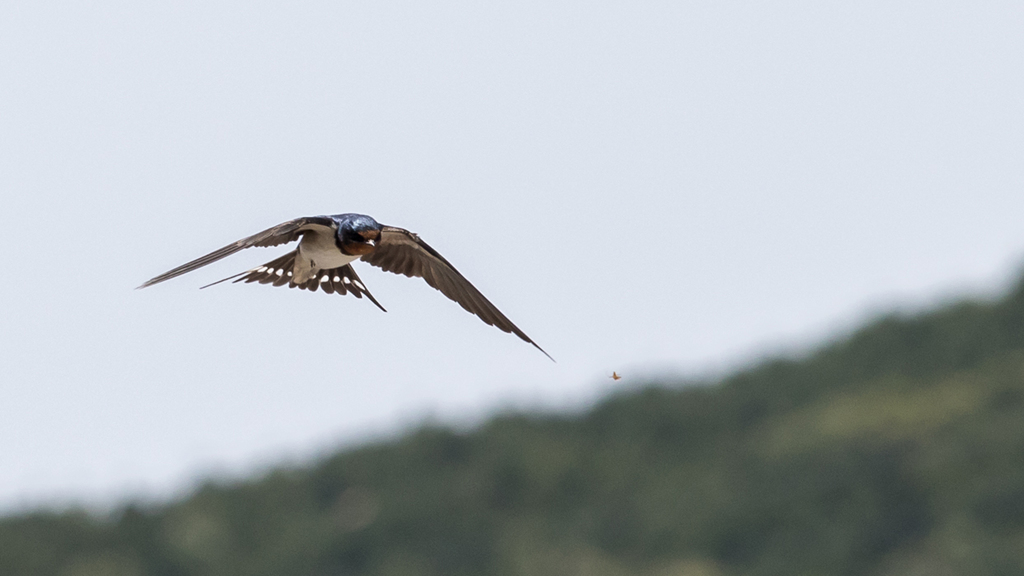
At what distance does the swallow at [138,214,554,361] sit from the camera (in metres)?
6.54

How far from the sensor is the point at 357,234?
21.4 ft

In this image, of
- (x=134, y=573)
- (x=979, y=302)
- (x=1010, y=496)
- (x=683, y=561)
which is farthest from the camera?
(x=979, y=302)

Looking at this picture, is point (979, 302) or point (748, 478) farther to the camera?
point (979, 302)

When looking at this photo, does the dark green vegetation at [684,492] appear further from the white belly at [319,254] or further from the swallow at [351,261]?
the white belly at [319,254]

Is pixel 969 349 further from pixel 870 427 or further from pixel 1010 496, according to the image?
pixel 1010 496

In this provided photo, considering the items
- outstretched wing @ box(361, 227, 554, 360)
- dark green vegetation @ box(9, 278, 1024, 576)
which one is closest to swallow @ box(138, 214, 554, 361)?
outstretched wing @ box(361, 227, 554, 360)

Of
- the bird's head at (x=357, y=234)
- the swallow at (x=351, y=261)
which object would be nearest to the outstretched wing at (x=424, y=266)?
the swallow at (x=351, y=261)

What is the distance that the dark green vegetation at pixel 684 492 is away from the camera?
43062mm

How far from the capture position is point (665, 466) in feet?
186

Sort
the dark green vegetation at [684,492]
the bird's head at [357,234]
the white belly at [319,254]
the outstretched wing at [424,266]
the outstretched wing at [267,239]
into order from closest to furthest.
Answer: the outstretched wing at [267,239]
the bird's head at [357,234]
the white belly at [319,254]
the outstretched wing at [424,266]
the dark green vegetation at [684,492]

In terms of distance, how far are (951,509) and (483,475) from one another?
1749 centimetres

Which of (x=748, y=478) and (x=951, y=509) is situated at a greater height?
(x=748, y=478)

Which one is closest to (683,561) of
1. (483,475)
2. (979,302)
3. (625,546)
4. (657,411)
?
(625,546)

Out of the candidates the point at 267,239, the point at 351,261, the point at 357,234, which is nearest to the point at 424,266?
the point at 351,261
